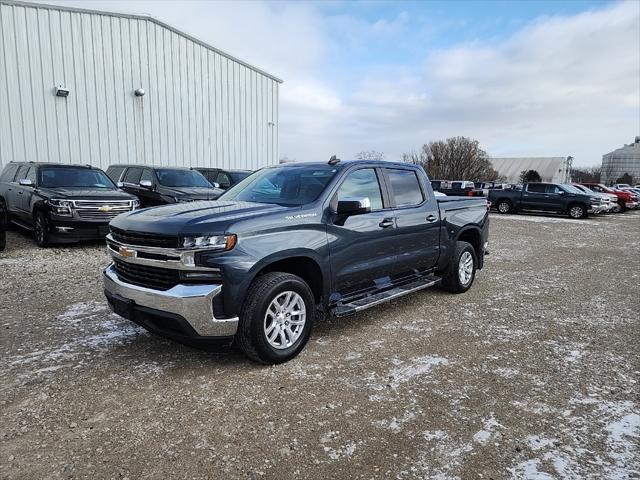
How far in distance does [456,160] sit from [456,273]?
192 ft

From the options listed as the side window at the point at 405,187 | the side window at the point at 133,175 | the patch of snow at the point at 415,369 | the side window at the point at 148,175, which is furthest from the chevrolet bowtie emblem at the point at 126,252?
the side window at the point at 133,175

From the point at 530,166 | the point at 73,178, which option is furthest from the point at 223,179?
the point at 530,166

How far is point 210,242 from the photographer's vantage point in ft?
11.5

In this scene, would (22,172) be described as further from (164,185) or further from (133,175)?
(164,185)

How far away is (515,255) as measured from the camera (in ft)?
33.4

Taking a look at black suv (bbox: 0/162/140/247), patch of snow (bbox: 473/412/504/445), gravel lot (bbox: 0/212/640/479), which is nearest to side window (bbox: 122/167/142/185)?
Result: black suv (bbox: 0/162/140/247)

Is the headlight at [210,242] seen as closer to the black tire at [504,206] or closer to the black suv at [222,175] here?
the black suv at [222,175]

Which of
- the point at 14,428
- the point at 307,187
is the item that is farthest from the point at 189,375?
the point at 307,187

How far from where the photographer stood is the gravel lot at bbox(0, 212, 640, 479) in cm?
266

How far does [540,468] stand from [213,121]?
19483 mm

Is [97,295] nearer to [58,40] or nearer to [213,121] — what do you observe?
[58,40]

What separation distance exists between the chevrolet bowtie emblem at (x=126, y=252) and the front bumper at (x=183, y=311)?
30 cm

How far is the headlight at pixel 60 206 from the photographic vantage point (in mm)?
8609

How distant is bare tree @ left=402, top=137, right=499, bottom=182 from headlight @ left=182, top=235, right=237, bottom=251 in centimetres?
5970
